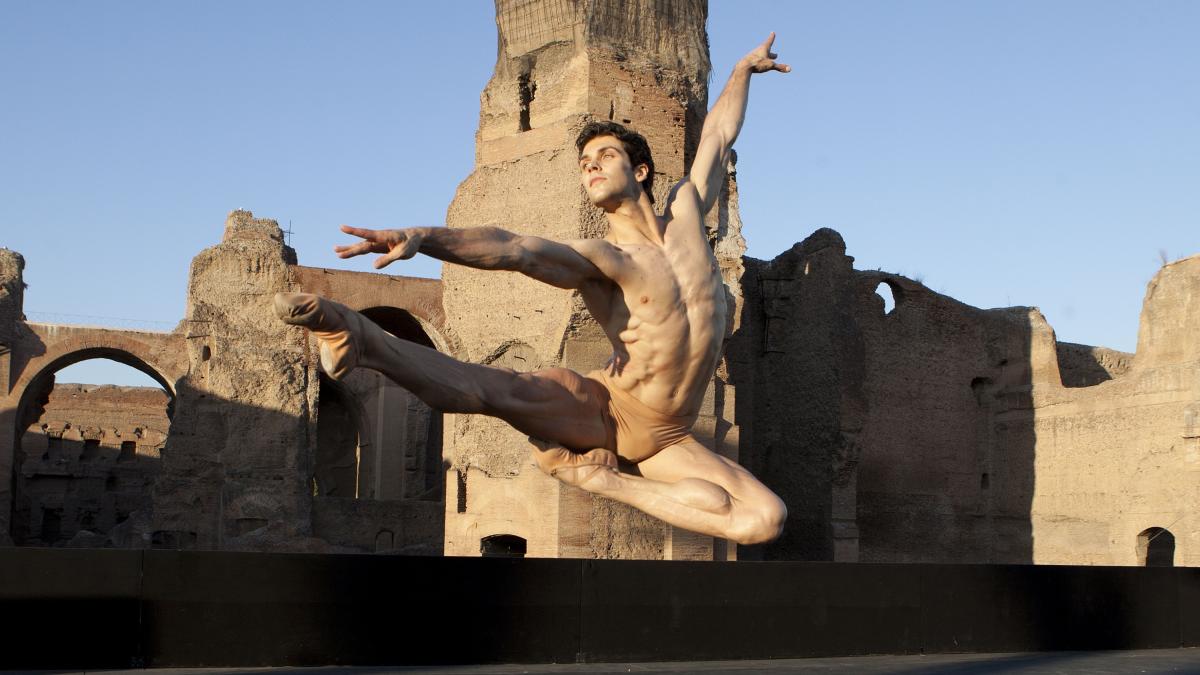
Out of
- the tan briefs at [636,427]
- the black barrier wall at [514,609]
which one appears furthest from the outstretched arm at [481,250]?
the black barrier wall at [514,609]

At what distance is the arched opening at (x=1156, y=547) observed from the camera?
19.5 m

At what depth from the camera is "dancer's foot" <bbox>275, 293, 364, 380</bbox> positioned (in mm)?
4513

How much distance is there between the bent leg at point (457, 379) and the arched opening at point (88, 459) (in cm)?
2687

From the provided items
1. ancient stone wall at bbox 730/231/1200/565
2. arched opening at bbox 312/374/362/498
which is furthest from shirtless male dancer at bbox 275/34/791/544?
arched opening at bbox 312/374/362/498

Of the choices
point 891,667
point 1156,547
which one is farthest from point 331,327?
point 1156,547

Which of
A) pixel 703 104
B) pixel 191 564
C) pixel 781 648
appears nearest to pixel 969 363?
pixel 703 104

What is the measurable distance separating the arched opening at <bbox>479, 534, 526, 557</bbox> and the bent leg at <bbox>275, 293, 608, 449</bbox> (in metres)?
9.04

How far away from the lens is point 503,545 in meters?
15.0

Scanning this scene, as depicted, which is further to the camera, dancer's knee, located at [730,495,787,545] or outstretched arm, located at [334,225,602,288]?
dancer's knee, located at [730,495,787,545]

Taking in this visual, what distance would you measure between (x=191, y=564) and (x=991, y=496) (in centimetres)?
1857

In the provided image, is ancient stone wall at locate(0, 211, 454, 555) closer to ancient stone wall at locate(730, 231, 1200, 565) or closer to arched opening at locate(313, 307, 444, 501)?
arched opening at locate(313, 307, 444, 501)

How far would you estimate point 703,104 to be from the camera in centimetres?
1702

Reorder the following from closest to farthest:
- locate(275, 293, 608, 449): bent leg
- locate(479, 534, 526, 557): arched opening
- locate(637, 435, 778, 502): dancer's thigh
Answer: locate(275, 293, 608, 449): bent leg → locate(637, 435, 778, 502): dancer's thigh → locate(479, 534, 526, 557): arched opening

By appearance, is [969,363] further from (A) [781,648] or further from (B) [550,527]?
(A) [781,648]
